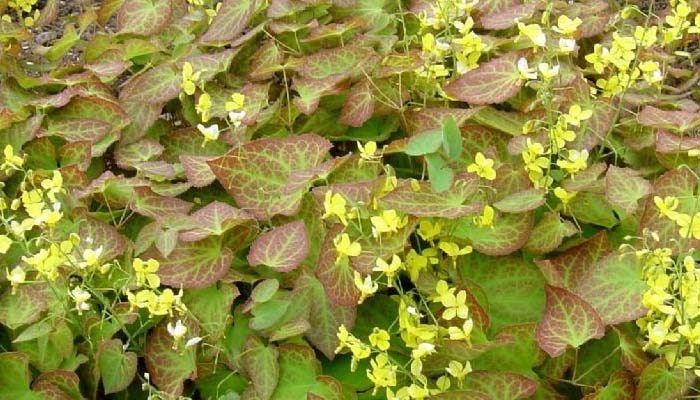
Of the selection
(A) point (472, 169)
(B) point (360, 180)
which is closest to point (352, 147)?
(B) point (360, 180)

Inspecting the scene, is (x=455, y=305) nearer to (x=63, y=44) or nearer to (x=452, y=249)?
(x=452, y=249)

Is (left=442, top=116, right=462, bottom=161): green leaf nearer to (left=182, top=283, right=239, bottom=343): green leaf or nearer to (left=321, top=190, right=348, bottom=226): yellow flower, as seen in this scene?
(left=321, top=190, right=348, bottom=226): yellow flower

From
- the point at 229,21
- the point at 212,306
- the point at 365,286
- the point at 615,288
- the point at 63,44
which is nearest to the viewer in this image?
the point at 365,286

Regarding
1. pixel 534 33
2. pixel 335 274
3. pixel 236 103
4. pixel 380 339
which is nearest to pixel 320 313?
pixel 335 274

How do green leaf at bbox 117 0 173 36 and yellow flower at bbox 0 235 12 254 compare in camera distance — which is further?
green leaf at bbox 117 0 173 36

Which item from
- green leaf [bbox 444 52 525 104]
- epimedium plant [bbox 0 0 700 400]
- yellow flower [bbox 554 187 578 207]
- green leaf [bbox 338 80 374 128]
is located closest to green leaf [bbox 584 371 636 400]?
epimedium plant [bbox 0 0 700 400]
